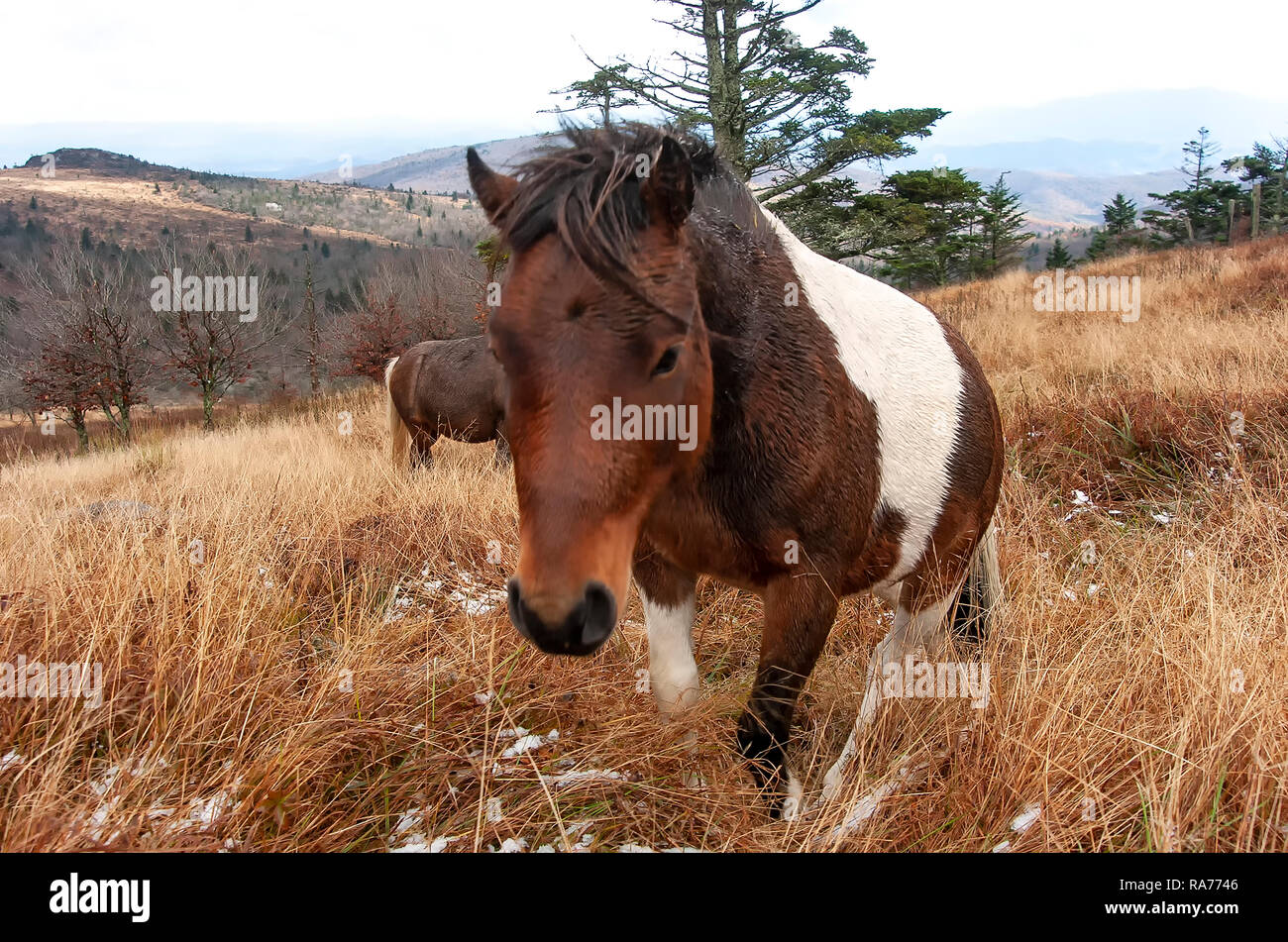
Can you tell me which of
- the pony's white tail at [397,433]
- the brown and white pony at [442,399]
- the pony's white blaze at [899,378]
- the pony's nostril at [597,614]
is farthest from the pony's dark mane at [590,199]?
the pony's white tail at [397,433]

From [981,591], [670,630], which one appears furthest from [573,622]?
[981,591]

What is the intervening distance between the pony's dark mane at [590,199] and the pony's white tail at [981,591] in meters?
2.61

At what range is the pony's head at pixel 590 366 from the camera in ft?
4.83

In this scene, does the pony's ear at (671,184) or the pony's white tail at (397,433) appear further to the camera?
the pony's white tail at (397,433)

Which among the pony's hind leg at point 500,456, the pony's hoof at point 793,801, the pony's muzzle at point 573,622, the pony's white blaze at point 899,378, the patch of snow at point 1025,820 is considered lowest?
the pony's hoof at point 793,801

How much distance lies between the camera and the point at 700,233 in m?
2.00

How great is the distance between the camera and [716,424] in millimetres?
2074

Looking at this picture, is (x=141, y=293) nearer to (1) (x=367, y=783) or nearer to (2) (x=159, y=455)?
(2) (x=159, y=455)

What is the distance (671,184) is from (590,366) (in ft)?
1.72

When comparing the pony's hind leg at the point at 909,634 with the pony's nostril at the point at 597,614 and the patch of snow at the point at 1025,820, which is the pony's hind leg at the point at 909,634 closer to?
the patch of snow at the point at 1025,820

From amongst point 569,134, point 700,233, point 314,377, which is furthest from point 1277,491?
point 314,377

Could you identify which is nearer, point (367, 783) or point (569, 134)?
point (569, 134)

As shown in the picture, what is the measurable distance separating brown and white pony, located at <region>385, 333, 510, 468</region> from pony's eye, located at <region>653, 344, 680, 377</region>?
6858mm
